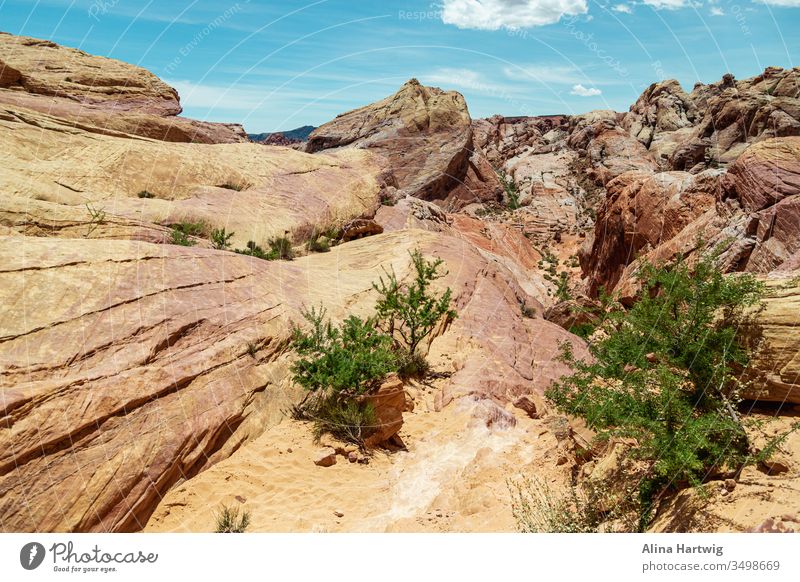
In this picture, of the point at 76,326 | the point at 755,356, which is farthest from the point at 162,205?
the point at 755,356

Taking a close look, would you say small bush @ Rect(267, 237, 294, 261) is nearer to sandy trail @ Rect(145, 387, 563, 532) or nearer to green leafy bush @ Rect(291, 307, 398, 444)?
green leafy bush @ Rect(291, 307, 398, 444)

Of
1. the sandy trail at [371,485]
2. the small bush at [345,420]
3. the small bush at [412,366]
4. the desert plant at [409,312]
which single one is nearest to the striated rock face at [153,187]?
the desert plant at [409,312]

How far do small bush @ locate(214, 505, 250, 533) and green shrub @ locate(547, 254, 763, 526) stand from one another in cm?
530

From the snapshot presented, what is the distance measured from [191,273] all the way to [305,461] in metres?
4.92

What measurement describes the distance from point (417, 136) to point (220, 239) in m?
35.2

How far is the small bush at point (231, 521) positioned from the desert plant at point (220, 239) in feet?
32.9

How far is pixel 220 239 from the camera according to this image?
16.9 meters

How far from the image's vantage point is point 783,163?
15.8m

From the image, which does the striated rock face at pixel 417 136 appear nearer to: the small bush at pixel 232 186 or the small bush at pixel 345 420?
the small bush at pixel 232 186

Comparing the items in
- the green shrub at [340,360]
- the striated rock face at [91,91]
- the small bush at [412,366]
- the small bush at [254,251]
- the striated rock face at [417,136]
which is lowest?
the small bush at [412,366]

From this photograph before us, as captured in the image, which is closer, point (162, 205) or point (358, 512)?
point (358, 512)

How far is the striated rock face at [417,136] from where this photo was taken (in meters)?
48.0

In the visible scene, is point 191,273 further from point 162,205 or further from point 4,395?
point 162,205
